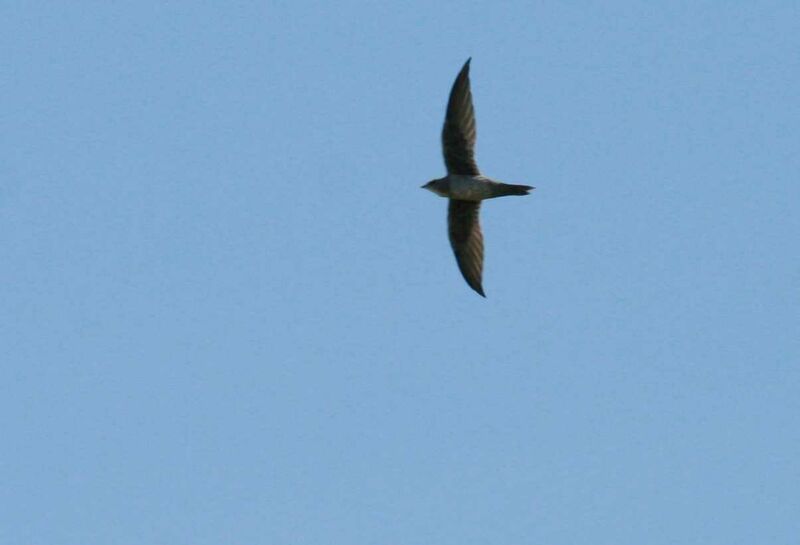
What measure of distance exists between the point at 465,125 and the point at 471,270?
375 centimetres

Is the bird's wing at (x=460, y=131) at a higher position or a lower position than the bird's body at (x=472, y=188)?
higher

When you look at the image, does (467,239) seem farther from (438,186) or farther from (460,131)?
(460,131)

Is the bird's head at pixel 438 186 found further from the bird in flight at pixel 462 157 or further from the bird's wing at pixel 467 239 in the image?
the bird's wing at pixel 467 239

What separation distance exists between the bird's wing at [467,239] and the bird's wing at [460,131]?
126 cm

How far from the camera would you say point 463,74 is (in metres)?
42.6

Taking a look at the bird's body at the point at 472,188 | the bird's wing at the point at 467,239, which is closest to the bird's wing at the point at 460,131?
the bird's body at the point at 472,188

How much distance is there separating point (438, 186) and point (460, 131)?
1451 millimetres

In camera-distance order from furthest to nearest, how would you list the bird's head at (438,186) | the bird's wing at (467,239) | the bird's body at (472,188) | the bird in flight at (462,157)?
the bird's wing at (467,239)
the bird's head at (438,186)
the bird in flight at (462,157)
the bird's body at (472,188)

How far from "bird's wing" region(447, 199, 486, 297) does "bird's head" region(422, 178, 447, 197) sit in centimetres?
74

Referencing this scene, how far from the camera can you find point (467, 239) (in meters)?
43.9

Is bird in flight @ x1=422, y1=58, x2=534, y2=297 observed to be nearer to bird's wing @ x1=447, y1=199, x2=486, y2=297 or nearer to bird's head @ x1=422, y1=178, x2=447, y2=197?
bird's head @ x1=422, y1=178, x2=447, y2=197

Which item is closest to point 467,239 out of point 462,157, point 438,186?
point 438,186

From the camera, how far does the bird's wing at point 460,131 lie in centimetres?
4253

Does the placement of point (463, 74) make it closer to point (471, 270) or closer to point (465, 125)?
point (465, 125)
